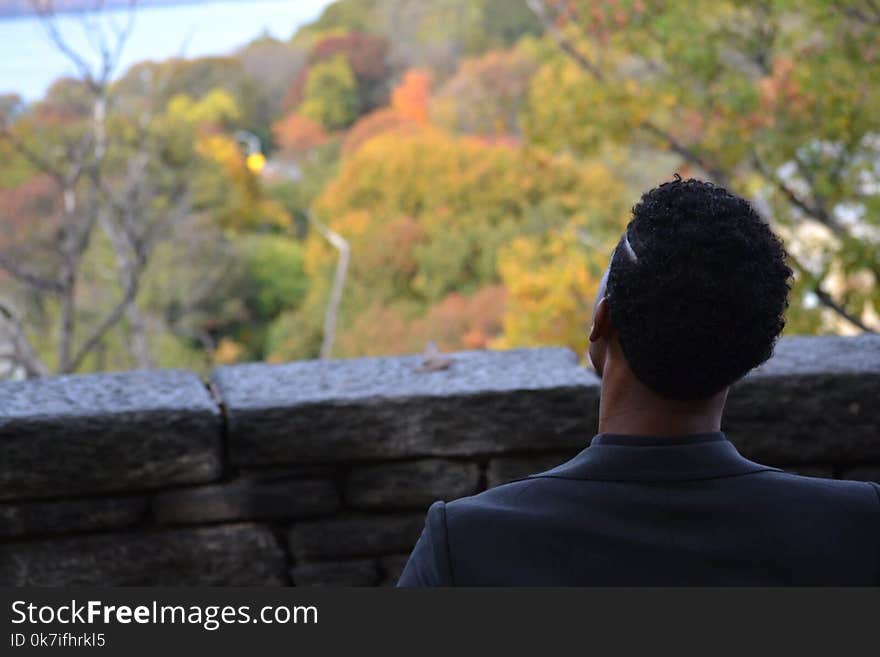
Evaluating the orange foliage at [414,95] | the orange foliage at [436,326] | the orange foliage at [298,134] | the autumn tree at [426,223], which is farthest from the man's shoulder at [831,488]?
the orange foliage at [298,134]

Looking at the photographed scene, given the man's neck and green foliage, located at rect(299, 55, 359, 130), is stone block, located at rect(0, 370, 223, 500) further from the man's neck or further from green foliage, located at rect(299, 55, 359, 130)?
green foliage, located at rect(299, 55, 359, 130)

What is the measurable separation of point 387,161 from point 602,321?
32.5m

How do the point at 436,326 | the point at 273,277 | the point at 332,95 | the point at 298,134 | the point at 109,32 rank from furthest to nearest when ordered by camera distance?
the point at 332,95, the point at 298,134, the point at 273,277, the point at 436,326, the point at 109,32

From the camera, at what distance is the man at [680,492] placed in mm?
1049

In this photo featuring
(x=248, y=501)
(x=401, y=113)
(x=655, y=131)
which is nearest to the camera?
(x=248, y=501)

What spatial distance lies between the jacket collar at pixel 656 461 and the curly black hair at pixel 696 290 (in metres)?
0.05

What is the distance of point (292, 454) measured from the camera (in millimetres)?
2293

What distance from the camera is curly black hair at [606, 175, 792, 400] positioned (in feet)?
3.47

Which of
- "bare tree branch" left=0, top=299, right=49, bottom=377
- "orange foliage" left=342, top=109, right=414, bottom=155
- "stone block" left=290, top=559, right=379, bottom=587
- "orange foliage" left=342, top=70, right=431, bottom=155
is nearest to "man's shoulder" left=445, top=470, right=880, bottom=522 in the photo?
"stone block" left=290, top=559, right=379, bottom=587

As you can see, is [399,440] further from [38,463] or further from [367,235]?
[367,235]

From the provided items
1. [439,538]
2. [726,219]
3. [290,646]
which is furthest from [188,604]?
[726,219]

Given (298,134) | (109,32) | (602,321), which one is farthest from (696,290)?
(298,134)

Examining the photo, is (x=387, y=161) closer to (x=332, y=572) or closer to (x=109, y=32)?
(x=109, y=32)

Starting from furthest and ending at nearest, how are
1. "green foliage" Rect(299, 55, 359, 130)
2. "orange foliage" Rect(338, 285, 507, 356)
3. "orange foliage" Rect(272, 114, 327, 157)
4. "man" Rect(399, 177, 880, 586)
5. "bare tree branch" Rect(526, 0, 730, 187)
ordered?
1. "orange foliage" Rect(272, 114, 327, 157)
2. "green foliage" Rect(299, 55, 359, 130)
3. "orange foliage" Rect(338, 285, 507, 356)
4. "bare tree branch" Rect(526, 0, 730, 187)
5. "man" Rect(399, 177, 880, 586)
